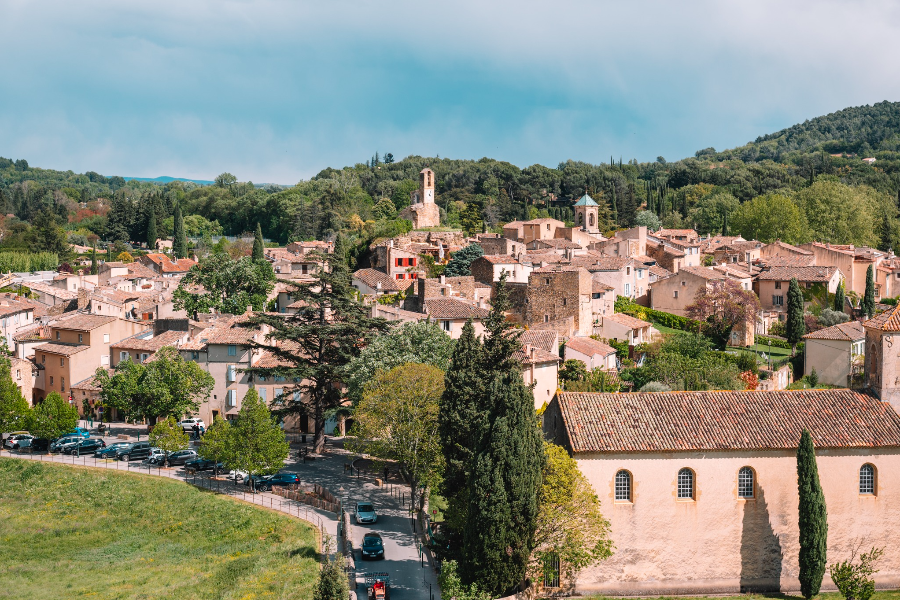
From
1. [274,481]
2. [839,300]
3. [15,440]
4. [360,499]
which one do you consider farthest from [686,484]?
[839,300]

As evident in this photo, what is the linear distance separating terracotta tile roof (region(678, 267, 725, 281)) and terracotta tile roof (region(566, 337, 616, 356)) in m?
14.5

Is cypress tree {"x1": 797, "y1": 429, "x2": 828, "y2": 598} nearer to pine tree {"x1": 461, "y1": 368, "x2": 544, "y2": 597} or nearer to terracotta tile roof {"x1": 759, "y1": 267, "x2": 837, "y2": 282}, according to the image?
pine tree {"x1": 461, "y1": 368, "x2": 544, "y2": 597}

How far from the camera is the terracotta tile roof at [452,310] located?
194 ft

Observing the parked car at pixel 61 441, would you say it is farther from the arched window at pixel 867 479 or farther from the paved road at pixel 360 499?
the arched window at pixel 867 479

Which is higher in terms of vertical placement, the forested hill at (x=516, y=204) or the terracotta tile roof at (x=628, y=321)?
the forested hill at (x=516, y=204)

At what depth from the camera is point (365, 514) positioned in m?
38.3

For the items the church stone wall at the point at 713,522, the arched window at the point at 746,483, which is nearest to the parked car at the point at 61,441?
the church stone wall at the point at 713,522

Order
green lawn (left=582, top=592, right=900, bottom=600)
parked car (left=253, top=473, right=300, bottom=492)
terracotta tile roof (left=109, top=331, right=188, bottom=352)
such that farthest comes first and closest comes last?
terracotta tile roof (left=109, top=331, right=188, bottom=352), parked car (left=253, top=473, right=300, bottom=492), green lawn (left=582, top=592, right=900, bottom=600)

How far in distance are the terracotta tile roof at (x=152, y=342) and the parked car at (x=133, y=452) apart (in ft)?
33.5

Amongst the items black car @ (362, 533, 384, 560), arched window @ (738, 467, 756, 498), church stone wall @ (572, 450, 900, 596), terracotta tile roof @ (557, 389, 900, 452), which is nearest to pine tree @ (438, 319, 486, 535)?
black car @ (362, 533, 384, 560)

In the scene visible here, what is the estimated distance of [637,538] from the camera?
31.5 metres

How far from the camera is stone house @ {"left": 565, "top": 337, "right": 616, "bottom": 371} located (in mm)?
56625

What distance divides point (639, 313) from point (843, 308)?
56.7ft

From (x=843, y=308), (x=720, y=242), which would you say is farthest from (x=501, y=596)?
(x=720, y=242)
